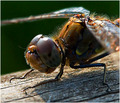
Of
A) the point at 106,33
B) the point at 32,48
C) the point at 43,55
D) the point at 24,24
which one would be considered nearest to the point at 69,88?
the point at 43,55

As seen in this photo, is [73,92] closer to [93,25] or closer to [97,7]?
[93,25]

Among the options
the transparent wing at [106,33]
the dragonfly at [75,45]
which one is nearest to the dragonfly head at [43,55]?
the dragonfly at [75,45]

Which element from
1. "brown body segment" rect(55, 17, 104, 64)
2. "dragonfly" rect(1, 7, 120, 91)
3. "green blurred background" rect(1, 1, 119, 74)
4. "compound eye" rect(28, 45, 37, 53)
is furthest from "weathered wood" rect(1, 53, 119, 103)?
"green blurred background" rect(1, 1, 119, 74)

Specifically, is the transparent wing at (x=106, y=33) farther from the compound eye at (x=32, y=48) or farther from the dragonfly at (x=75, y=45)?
the compound eye at (x=32, y=48)

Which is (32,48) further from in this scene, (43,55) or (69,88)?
(69,88)

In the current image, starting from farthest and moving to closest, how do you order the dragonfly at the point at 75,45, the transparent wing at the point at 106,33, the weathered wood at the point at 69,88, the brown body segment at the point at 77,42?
the brown body segment at the point at 77,42
the dragonfly at the point at 75,45
the transparent wing at the point at 106,33
the weathered wood at the point at 69,88
